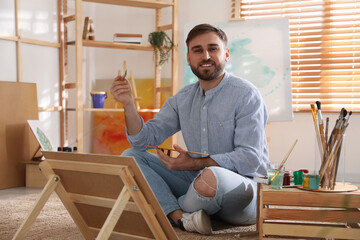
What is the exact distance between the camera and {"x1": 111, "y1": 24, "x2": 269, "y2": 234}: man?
6.84ft

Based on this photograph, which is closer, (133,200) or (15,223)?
(133,200)

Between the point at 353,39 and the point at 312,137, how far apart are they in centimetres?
94

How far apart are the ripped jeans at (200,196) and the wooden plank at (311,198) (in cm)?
30

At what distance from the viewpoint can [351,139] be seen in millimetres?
4195

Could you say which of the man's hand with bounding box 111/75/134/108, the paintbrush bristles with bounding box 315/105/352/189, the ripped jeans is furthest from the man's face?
the paintbrush bristles with bounding box 315/105/352/189

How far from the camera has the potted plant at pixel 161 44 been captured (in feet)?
14.1

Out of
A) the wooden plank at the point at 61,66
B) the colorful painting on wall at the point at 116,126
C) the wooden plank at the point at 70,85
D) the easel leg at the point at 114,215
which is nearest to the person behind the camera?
the easel leg at the point at 114,215

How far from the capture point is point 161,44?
4.32m

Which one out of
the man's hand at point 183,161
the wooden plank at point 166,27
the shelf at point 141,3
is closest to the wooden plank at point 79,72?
the shelf at point 141,3

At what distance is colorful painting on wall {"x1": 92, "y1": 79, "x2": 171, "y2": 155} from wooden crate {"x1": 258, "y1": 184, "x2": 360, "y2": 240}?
2.83 meters

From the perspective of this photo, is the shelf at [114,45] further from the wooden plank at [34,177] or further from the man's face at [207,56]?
the man's face at [207,56]

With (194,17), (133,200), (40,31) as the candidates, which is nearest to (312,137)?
(194,17)

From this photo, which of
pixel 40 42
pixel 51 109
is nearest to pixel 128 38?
pixel 40 42

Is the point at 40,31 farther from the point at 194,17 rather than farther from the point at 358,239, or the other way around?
the point at 358,239
